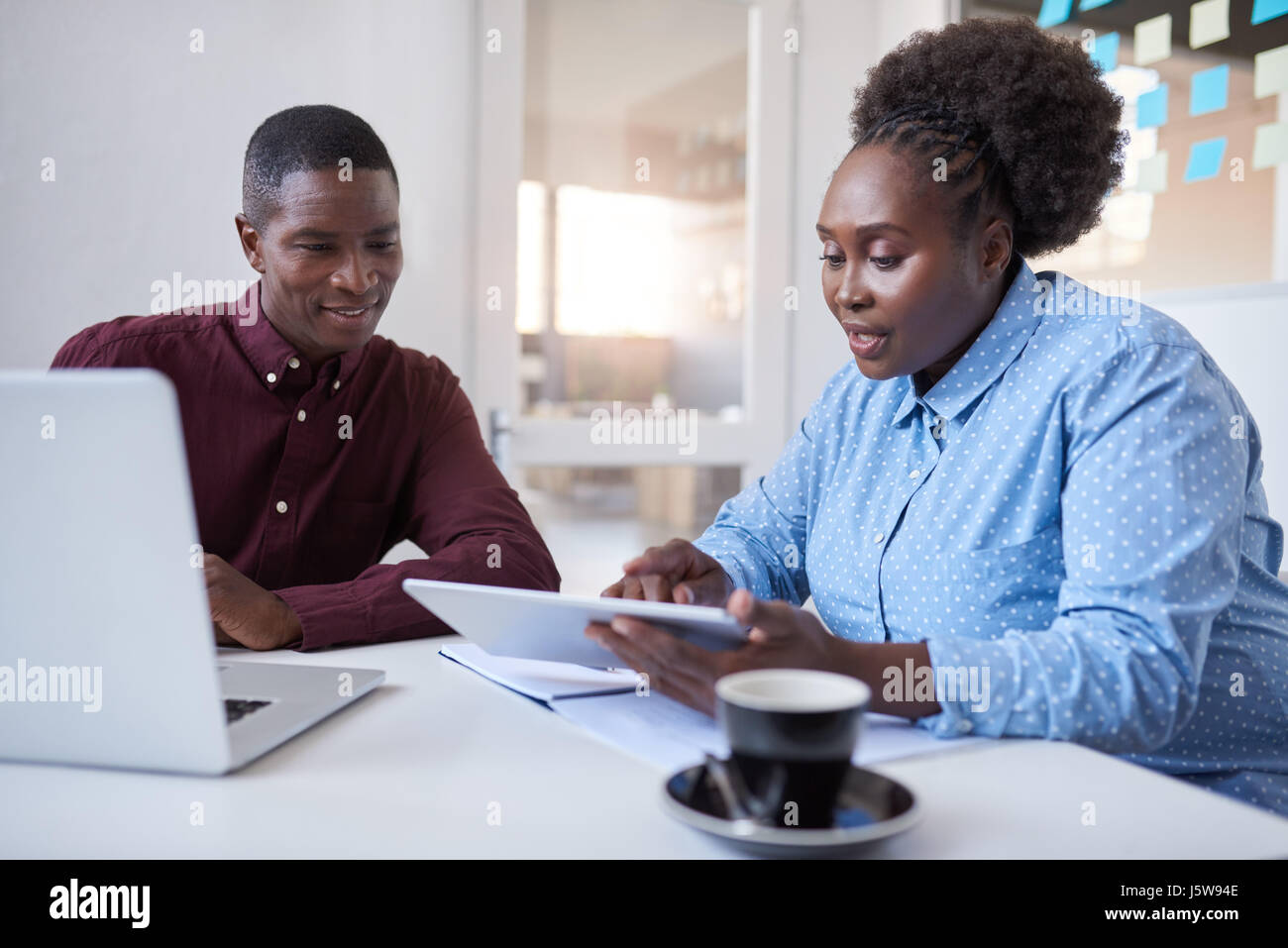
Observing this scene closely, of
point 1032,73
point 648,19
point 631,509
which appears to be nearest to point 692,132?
point 648,19

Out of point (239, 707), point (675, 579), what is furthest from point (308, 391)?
point (239, 707)

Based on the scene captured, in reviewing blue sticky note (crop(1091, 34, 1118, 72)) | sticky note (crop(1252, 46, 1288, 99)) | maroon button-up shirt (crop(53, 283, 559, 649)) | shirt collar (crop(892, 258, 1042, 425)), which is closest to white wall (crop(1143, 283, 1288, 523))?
sticky note (crop(1252, 46, 1288, 99))

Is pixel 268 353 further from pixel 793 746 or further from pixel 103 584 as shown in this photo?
pixel 793 746

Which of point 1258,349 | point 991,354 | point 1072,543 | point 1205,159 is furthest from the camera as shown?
point 1205,159

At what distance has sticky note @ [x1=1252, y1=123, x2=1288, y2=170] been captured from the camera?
2223 millimetres

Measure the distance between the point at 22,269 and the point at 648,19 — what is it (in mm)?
1763

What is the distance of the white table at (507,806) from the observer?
0.64 metres

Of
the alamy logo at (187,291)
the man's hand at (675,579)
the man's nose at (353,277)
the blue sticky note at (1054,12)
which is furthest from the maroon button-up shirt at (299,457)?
the blue sticky note at (1054,12)

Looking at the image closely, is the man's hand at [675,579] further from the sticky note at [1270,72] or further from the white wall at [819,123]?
the white wall at [819,123]

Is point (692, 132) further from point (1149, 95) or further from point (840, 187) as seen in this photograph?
point (840, 187)

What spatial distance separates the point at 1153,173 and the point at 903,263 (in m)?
1.73

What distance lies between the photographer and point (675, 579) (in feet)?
3.96
